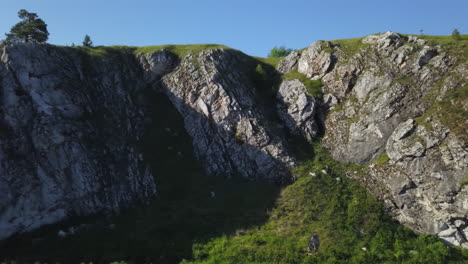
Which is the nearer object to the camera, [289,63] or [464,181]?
[464,181]

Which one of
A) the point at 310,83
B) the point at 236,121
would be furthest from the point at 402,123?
the point at 236,121

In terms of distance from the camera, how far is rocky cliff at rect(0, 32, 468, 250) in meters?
32.5

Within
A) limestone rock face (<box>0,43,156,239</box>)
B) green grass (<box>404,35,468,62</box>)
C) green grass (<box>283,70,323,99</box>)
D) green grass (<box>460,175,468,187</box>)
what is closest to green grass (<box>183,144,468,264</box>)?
green grass (<box>460,175,468,187</box>)

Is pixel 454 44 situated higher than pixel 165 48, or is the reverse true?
pixel 165 48

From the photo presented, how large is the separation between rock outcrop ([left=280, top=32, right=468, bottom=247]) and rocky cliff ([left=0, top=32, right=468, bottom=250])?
122 millimetres

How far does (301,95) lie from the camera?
46.5 metres

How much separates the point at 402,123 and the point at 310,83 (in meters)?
14.1

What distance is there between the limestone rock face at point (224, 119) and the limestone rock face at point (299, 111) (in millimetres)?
3667

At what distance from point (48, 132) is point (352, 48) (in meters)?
39.2

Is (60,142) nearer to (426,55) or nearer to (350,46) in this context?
(350,46)

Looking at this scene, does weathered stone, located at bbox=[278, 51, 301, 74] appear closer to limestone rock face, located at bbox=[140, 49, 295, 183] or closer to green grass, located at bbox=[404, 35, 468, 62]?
limestone rock face, located at bbox=[140, 49, 295, 183]

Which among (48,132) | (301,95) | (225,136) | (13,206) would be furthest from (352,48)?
(13,206)

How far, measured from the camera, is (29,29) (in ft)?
169

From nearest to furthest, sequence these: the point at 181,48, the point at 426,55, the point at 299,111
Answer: the point at 426,55, the point at 299,111, the point at 181,48
